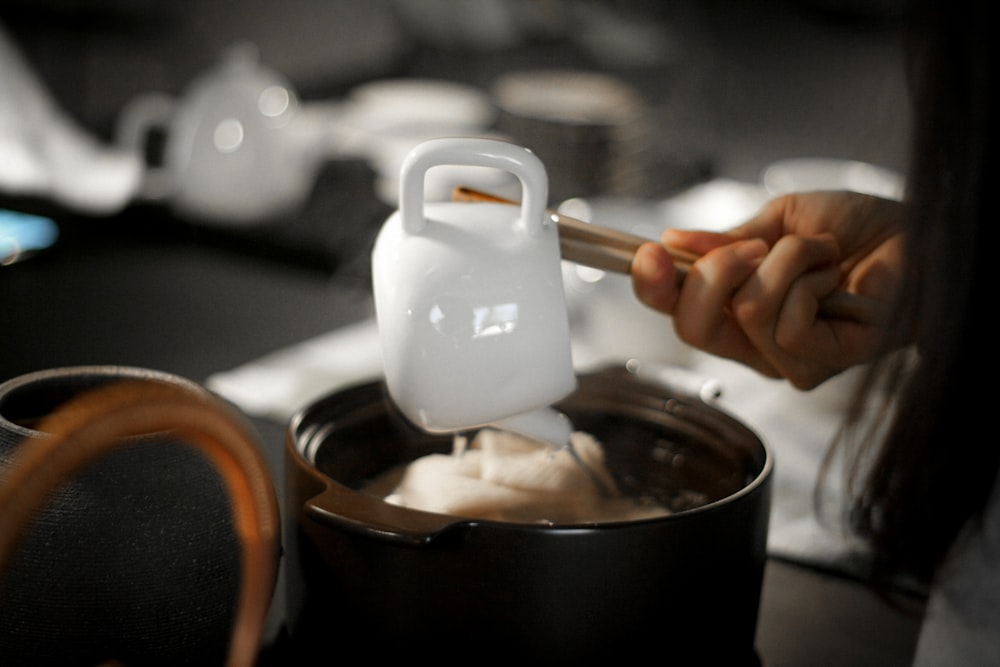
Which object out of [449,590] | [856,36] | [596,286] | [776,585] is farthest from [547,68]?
[449,590]

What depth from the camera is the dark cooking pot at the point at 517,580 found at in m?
0.51

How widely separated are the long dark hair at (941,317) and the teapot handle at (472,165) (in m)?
0.20

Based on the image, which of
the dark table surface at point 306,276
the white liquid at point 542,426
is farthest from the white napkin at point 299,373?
the white liquid at point 542,426

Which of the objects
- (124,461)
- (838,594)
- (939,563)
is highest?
(124,461)

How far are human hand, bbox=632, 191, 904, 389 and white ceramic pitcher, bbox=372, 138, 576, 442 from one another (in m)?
0.12

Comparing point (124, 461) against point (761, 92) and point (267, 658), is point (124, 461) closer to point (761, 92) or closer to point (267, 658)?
point (267, 658)

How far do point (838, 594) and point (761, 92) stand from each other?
1.99 meters

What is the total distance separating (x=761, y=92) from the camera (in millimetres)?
2516

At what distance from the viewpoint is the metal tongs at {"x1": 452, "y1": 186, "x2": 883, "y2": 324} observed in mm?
624

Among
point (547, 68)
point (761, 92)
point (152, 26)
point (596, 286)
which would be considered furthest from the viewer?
point (547, 68)

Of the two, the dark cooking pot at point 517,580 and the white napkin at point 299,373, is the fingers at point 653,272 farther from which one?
the white napkin at point 299,373

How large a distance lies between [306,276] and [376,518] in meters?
1.00

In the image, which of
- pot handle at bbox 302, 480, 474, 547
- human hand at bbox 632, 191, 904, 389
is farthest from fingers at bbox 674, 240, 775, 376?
pot handle at bbox 302, 480, 474, 547

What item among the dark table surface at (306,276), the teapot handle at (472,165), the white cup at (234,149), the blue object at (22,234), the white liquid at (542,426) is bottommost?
the dark table surface at (306,276)
